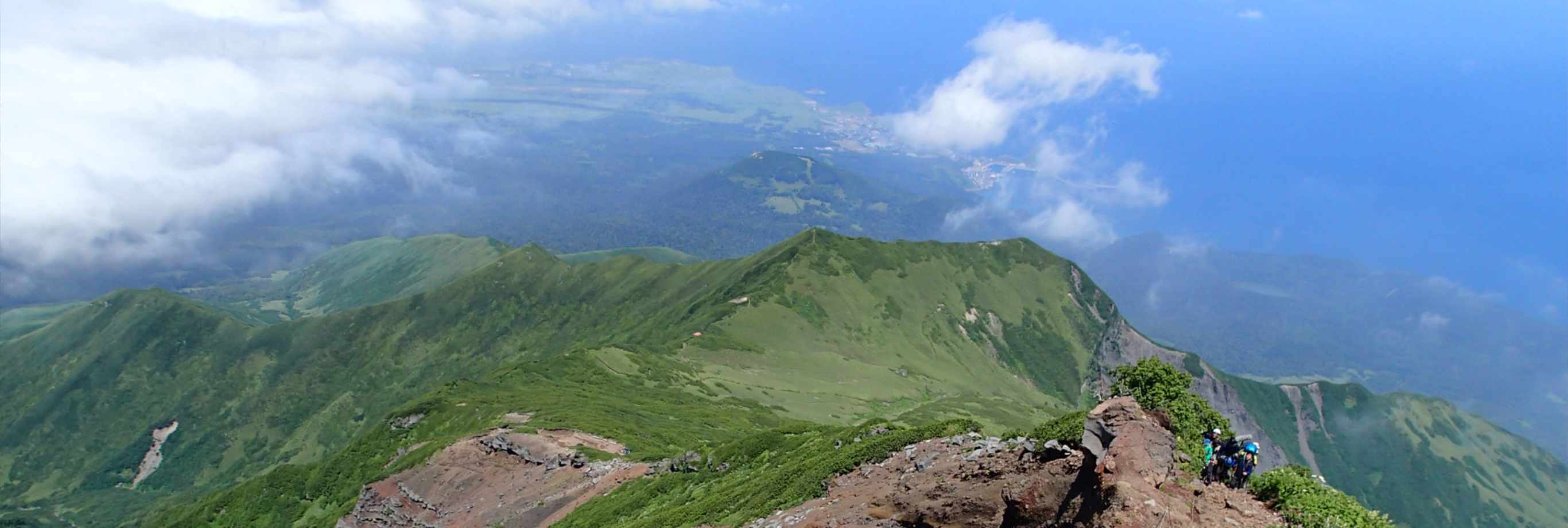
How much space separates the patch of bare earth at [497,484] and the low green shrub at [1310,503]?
148 ft

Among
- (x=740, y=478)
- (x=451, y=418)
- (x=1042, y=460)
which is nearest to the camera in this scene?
(x=1042, y=460)

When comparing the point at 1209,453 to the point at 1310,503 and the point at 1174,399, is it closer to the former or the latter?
the point at 1310,503

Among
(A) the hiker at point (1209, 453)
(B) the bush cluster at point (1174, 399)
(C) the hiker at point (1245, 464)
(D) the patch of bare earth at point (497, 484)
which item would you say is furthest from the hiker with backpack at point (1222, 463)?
(D) the patch of bare earth at point (497, 484)

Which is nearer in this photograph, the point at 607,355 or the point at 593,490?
the point at 593,490

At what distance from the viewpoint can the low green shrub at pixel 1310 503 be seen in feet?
66.2

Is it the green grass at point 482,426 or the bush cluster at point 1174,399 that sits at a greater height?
the bush cluster at point 1174,399

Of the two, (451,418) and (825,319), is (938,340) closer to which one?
(825,319)

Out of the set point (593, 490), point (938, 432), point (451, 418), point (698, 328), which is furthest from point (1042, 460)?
point (698, 328)

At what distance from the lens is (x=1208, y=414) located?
97.7 ft

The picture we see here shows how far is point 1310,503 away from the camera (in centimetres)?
2086

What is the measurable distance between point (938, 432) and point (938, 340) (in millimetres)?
142860

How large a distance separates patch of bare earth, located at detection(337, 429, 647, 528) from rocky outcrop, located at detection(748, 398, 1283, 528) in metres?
31.0

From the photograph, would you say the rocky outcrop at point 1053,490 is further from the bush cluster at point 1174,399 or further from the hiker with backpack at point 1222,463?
the bush cluster at point 1174,399

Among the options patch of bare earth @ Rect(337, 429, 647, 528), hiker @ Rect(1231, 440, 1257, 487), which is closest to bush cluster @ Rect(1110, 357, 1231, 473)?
hiker @ Rect(1231, 440, 1257, 487)
